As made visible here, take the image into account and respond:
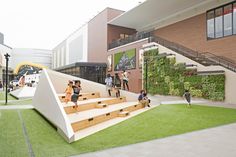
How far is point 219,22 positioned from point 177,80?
6087mm

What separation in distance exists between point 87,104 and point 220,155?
6230mm

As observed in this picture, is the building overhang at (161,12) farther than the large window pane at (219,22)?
Yes

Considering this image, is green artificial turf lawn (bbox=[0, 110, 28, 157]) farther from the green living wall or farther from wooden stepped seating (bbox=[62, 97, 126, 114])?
the green living wall

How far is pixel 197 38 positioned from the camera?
21234 mm

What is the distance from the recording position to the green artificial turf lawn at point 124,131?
5609 millimetres

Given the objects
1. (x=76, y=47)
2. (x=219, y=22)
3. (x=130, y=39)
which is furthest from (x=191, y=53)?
(x=76, y=47)

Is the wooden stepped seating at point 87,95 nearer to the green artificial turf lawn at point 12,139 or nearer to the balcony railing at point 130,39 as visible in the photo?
the green artificial turf lawn at point 12,139

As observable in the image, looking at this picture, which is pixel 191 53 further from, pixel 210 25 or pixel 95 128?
pixel 95 128

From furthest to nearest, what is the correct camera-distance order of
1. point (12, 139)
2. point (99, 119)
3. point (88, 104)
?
point (88, 104), point (99, 119), point (12, 139)

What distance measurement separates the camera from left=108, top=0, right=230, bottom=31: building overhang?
20953 mm

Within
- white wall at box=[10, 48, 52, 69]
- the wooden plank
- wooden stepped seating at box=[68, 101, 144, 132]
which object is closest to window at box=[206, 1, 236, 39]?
the wooden plank

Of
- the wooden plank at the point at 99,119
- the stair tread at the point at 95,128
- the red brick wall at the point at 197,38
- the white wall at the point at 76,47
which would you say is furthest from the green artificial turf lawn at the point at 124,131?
the white wall at the point at 76,47

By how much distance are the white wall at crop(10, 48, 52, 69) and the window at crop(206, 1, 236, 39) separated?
58.5 meters

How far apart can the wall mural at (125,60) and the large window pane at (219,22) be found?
30.3 ft
